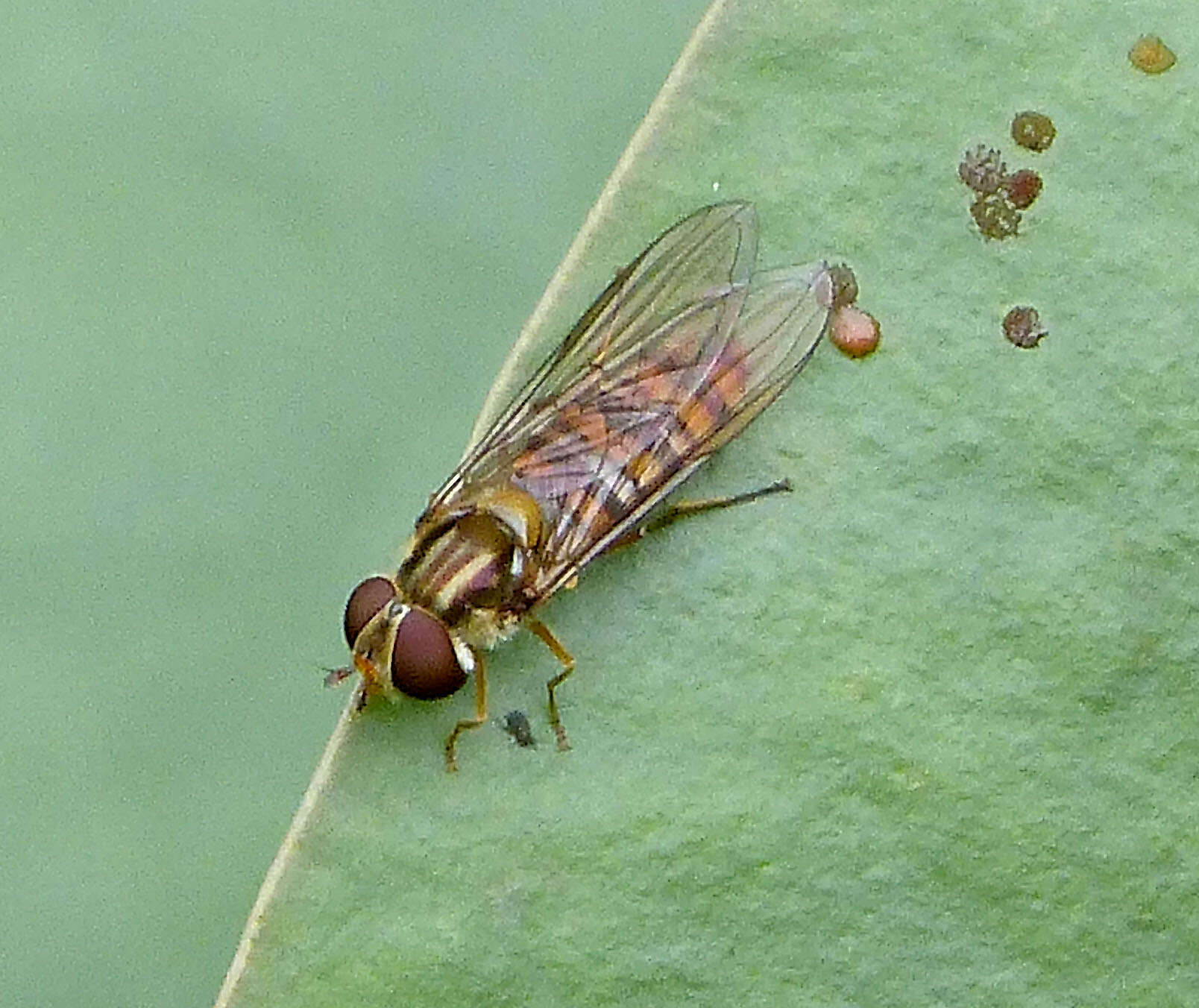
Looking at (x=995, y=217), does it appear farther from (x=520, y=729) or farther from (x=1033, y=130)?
(x=520, y=729)

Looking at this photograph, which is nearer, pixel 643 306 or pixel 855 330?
pixel 855 330

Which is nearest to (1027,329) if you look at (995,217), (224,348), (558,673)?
(995,217)

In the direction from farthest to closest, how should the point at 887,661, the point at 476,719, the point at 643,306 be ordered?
1. the point at 643,306
2. the point at 476,719
3. the point at 887,661

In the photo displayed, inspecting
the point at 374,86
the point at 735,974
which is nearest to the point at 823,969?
the point at 735,974

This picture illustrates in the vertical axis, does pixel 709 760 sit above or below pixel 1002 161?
below

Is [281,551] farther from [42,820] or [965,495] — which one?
[965,495]

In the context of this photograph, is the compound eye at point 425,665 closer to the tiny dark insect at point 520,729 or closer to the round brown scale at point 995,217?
the tiny dark insect at point 520,729

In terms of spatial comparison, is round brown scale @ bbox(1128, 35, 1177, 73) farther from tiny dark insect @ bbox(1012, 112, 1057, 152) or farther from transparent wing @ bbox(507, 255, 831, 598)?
transparent wing @ bbox(507, 255, 831, 598)

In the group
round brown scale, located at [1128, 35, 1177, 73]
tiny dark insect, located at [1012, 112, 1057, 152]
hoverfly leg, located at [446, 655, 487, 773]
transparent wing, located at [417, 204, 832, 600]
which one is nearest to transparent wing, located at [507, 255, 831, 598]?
transparent wing, located at [417, 204, 832, 600]
